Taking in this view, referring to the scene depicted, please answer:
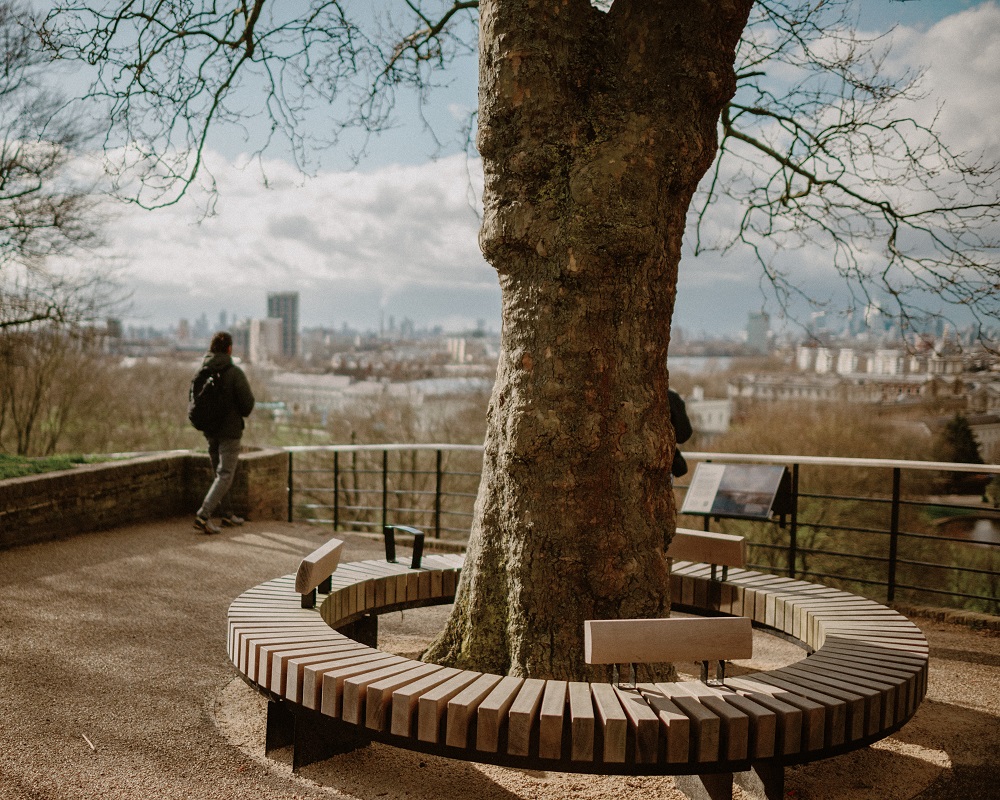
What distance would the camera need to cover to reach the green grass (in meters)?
7.54

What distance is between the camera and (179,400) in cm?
3125

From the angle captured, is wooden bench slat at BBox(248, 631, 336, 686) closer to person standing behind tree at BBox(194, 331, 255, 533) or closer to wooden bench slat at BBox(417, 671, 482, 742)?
wooden bench slat at BBox(417, 671, 482, 742)

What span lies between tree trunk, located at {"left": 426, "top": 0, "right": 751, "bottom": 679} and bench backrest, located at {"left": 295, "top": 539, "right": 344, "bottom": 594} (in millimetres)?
775

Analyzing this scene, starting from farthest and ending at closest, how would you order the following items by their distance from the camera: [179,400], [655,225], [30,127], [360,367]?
1. [360,367]
2. [179,400]
3. [30,127]
4. [655,225]

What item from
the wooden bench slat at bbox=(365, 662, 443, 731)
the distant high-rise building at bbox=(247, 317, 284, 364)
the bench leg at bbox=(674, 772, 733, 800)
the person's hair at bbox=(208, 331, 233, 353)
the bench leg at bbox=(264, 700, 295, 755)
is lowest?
the bench leg at bbox=(264, 700, 295, 755)

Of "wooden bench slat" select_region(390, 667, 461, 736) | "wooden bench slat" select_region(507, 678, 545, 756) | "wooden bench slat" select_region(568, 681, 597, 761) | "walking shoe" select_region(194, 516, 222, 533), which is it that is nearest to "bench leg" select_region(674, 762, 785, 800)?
"wooden bench slat" select_region(568, 681, 597, 761)

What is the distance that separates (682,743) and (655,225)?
2.00 metres

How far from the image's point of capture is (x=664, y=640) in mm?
2885

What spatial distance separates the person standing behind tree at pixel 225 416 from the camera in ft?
25.8

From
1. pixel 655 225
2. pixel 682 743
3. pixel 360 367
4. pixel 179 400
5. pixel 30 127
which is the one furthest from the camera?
pixel 360 367

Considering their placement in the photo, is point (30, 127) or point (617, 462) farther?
point (30, 127)

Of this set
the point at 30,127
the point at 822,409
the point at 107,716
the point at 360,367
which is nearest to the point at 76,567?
the point at 107,716

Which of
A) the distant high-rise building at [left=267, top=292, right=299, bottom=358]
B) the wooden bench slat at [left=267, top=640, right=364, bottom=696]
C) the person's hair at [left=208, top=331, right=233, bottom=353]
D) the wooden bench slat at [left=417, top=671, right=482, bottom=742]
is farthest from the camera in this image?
the distant high-rise building at [left=267, top=292, right=299, bottom=358]

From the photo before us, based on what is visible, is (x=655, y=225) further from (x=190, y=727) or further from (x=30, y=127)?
(x=30, y=127)
